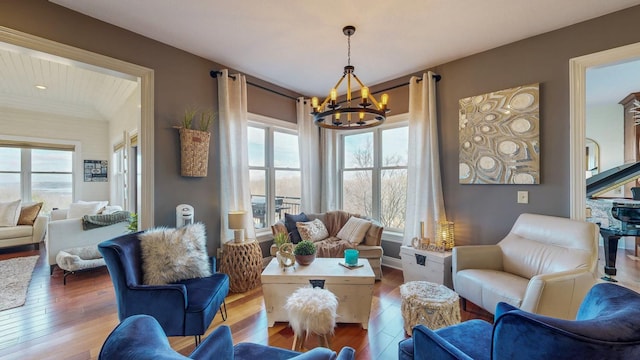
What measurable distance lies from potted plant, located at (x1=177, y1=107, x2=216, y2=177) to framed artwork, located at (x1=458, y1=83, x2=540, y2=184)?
3083mm

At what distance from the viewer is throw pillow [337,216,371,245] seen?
3.40 metres

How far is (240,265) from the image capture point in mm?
2930

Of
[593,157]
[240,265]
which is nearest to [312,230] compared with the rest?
[240,265]

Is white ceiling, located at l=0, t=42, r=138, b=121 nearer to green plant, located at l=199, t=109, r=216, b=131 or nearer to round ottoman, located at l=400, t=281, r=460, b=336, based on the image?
green plant, located at l=199, t=109, r=216, b=131

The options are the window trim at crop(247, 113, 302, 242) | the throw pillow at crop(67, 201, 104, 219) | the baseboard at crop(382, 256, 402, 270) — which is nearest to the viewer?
the baseboard at crop(382, 256, 402, 270)

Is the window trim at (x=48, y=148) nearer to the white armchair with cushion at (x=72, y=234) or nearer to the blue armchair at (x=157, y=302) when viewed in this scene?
the white armchair with cushion at (x=72, y=234)

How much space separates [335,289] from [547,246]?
196cm

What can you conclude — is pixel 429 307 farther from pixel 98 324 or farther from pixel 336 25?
pixel 98 324

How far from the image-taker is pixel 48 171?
17.8ft

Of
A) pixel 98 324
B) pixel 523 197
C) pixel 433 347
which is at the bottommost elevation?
pixel 98 324

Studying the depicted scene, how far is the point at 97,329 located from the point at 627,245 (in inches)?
290

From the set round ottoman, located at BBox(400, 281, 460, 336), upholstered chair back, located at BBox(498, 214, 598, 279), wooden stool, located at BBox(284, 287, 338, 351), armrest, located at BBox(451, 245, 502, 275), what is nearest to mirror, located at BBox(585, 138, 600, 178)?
upholstered chair back, located at BBox(498, 214, 598, 279)

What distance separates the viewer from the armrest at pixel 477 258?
2484 millimetres

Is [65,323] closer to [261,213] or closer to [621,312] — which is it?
[261,213]
